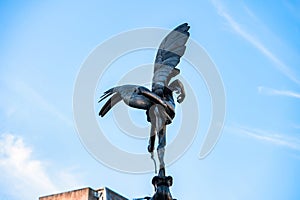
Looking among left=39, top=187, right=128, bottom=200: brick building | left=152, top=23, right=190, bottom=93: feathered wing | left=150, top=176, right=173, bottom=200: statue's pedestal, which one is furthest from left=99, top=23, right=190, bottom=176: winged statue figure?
left=39, top=187, right=128, bottom=200: brick building

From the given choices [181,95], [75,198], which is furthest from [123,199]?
[181,95]

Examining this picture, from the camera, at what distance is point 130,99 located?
7621 mm

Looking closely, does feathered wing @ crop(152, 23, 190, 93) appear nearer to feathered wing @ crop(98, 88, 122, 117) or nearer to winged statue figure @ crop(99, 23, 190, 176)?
winged statue figure @ crop(99, 23, 190, 176)

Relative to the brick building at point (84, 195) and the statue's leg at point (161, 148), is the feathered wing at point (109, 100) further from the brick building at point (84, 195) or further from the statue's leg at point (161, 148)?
the brick building at point (84, 195)

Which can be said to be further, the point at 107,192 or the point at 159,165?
the point at 107,192

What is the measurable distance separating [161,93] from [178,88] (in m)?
0.57

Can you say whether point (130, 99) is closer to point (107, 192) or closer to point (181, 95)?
point (181, 95)

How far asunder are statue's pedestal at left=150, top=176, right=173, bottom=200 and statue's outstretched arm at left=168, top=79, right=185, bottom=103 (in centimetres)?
178

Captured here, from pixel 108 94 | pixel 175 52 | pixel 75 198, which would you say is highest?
pixel 75 198

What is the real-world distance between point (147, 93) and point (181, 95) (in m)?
1.01

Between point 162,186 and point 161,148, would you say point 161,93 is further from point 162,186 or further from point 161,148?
point 162,186

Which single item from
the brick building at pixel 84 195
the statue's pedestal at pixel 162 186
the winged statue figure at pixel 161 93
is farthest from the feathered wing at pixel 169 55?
the brick building at pixel 84 195

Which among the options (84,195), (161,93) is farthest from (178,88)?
(84,195)

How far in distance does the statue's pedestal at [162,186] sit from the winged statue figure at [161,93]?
0.14m
